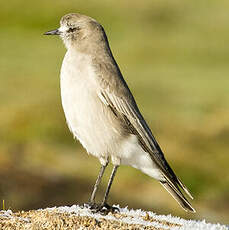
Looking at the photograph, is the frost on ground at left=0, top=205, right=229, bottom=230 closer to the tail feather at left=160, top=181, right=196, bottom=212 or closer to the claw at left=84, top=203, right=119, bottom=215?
the claw at left=84, top=203, right=119, bottom=215

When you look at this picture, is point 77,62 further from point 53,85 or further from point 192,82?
point 192,82

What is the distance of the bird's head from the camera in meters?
9.93

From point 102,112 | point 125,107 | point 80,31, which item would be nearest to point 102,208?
point 102,112

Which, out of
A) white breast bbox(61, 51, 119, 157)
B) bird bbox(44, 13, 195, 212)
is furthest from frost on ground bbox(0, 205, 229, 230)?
white breast bbox(61, 51, 119, 157)

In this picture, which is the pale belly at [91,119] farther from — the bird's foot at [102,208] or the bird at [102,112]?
the bird's foot at [102,208]

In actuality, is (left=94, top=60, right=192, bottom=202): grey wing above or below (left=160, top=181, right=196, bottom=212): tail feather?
above

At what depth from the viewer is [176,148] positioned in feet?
69.6

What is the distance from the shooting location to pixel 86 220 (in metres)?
8.49

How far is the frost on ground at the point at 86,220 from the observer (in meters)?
8.31

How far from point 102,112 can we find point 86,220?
1.60 m

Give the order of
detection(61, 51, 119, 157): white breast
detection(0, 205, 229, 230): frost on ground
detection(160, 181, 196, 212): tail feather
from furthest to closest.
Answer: detection(160, 181, 196, 212): tail feather, detection(61, 51, 119, 157): white breast, detection(0, 205, 229, 230): frost on ground

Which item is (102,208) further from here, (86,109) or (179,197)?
(86,109)

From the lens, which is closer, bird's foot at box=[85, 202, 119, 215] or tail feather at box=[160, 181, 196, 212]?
bird's foot at box=[85, 202, 119, 215]

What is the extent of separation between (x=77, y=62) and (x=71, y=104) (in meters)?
0.64
